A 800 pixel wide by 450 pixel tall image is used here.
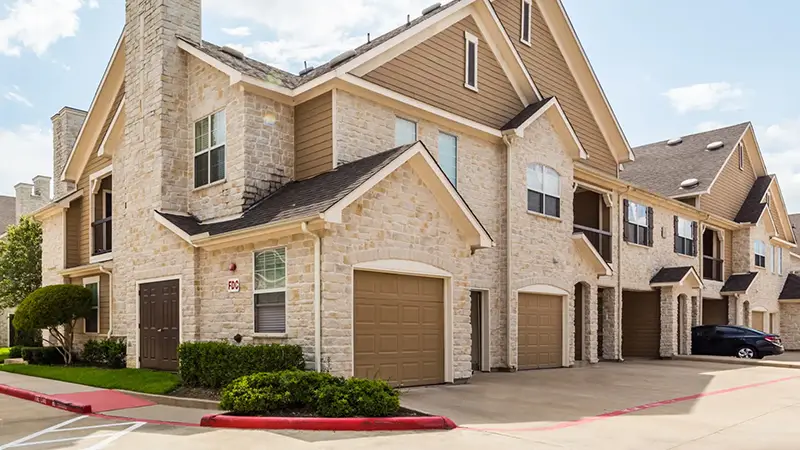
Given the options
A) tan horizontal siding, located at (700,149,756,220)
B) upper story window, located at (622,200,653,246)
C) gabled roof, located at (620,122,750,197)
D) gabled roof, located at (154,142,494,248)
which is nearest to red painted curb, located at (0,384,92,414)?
gabled roof, located at (154,142,494,248)

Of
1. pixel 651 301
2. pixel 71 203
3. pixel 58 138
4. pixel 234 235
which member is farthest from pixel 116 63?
pixel 651 301

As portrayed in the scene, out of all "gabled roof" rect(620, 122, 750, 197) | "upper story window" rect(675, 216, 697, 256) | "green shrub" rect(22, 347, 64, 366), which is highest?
"gabled roof" rect(620, 122, 750, 197)

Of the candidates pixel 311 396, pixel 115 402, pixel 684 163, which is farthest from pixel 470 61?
pixel 684 163

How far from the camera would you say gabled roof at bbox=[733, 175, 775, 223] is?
1368 inches

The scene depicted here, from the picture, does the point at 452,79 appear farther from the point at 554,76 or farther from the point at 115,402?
the point at 115,402

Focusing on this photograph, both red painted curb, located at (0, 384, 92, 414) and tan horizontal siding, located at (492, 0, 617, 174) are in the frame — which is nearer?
red painted curb, located at (0, 384, 92, 414)

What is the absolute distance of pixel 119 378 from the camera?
635 inches

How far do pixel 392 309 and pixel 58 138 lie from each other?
20.1 m

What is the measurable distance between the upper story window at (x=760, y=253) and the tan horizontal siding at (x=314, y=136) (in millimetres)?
27876

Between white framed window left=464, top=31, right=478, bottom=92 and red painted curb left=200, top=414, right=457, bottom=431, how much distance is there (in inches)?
452

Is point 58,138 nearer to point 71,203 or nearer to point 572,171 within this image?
point 71,203

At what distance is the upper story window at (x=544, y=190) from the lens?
2092 cm

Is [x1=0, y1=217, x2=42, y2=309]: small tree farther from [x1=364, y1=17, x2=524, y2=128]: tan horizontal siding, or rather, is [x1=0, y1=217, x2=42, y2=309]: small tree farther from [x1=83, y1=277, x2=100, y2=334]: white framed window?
[x1=364, y1=17, x2=524, y2=128]: tan horizontal siding

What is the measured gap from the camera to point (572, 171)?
22609 millimetres
